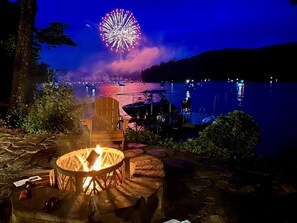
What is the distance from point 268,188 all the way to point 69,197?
2.61 meters

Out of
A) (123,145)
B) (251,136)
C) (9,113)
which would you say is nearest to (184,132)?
(251,136)

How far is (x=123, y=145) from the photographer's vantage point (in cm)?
456

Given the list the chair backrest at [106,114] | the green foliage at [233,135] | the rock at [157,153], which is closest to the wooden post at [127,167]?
the rock at [157,153]

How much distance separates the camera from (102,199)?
2494 mm

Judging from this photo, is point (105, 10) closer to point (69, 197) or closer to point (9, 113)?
point (9, 113)

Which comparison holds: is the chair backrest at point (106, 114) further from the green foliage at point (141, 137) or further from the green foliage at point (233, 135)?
the green foliage at point (233, 135)

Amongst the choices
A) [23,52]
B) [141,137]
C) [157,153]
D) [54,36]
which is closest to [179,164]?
[157,153]

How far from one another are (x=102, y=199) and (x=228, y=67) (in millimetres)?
71629

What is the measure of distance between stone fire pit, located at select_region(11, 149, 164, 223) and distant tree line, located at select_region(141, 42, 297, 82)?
195 feet

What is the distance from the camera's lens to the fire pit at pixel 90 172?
8.74 feet

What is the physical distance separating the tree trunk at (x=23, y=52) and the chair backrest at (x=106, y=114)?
13.2 ft

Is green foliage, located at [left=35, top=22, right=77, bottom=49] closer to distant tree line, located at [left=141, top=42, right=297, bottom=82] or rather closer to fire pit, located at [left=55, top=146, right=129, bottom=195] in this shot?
fire pit, located at [left=55, top=146, right=129, bottom=195]

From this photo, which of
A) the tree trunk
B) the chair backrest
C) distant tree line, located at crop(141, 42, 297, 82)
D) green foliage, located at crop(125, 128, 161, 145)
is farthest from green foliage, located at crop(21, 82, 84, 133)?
distant tree line, located at crop(141, 42, 297, 82)

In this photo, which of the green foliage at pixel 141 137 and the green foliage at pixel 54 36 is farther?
the green foliage at pixel 54 36
